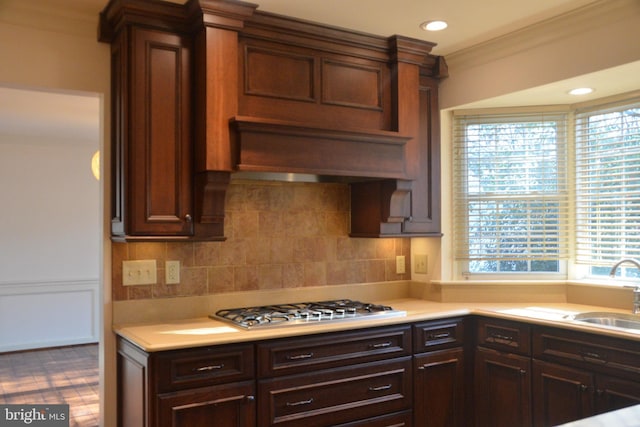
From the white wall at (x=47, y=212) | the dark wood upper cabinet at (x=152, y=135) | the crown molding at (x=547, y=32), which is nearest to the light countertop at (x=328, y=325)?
the dark wood upper cabinet at (x=152, y=135)

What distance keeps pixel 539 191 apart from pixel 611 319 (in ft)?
2.98

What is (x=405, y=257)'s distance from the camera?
12.5ft

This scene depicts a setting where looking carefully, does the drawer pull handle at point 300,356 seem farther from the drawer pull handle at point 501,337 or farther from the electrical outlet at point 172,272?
the drawer pull handle at point 501,337

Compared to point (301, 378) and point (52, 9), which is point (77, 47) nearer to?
point (52, 9)

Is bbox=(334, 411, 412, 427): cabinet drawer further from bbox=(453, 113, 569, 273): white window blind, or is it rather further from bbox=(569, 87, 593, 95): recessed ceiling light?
bbox=(569, 87, 593, 95): recessed ceiling light

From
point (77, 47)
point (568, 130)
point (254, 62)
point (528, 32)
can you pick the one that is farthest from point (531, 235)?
point (77, 47)

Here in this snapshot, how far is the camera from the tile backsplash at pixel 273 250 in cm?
300

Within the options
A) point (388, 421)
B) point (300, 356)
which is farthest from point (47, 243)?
point (388, 421)

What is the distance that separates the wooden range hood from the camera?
2713 millimetres

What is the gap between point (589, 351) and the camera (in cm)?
266

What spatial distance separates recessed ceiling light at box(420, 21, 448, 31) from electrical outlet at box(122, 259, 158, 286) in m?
1.88

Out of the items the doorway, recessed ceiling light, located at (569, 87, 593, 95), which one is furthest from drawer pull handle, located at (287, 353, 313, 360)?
the doorway

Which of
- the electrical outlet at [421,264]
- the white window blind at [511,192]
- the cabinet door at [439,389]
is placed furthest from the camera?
the electrical outlet at [421,264]

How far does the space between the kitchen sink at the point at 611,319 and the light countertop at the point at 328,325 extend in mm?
70
